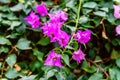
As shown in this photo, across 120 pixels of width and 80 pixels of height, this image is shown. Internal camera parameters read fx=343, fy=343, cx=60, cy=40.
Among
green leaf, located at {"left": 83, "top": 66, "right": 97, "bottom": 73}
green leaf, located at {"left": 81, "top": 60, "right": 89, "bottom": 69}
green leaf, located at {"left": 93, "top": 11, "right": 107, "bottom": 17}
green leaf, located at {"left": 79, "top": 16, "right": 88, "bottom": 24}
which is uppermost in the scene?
green leaf, located at {"left": 93, "top": 11, "right": 107, "bottom": 17}

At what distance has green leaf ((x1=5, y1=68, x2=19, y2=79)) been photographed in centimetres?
165

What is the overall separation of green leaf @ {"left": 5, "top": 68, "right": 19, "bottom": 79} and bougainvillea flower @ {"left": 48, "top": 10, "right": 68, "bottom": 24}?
32 cm

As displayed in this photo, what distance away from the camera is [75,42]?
1485 millimetres

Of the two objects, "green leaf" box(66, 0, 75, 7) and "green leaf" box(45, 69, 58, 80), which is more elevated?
"green leaf" box(66, 0, 75, 7)

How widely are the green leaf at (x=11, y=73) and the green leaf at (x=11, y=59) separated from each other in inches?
1.1

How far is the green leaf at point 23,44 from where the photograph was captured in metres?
1.70

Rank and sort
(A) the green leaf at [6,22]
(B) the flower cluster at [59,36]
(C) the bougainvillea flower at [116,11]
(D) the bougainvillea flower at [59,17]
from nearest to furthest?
1. (B) the flower cluster at [59,36]
2. (D) the bougainvillea flower at [59,17]
3. (C) the bougainvillea flower at [116,11]
4. (A) the green leaf at [6,22]

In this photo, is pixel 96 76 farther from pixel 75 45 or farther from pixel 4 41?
pixel 4 41

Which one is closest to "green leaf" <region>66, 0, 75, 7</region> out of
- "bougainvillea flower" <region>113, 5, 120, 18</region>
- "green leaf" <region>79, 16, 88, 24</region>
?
"green leaf" <region>79, 16, 88, 24</region>

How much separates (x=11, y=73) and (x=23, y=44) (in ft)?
0.52

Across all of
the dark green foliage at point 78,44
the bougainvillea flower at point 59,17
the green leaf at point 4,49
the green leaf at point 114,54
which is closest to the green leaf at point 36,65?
the dark green foliage at point 78,44

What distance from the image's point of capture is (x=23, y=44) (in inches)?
67.4

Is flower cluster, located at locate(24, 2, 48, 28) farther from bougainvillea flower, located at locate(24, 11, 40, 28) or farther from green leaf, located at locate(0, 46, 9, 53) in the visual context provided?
green leaf, located at locate(0, 46, 9, 53)

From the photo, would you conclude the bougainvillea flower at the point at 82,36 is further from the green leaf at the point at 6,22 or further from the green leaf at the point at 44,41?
the green leaf at the point at 6,22
